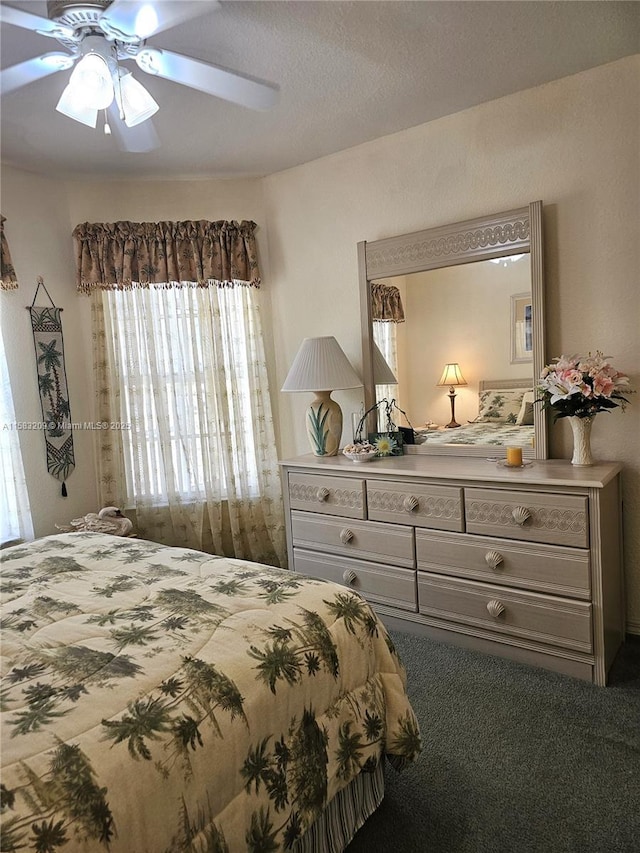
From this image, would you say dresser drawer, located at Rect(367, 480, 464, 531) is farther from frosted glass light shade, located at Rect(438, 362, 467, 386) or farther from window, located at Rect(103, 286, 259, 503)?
window, located at Rect(103, 286, 259, 503)

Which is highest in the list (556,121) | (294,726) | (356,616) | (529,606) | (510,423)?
(556,121)

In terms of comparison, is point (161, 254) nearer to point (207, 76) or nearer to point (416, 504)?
point (207, 76)

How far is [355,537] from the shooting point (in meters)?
3.01

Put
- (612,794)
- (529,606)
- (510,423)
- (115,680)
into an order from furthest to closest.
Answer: (510,423) < (529,606) < (612,794) < (115,680)

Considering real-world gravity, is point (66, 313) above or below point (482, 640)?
above

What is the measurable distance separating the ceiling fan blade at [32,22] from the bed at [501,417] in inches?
88.9

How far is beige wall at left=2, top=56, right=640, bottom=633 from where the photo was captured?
2.60 metres

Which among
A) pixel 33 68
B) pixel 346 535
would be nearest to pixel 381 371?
pixel 346 535

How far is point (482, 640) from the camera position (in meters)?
2.63

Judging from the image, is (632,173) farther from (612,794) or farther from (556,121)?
(612,794)

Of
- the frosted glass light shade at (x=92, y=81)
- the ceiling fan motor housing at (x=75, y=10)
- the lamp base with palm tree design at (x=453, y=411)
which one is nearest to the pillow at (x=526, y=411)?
the lamp base with palm tree design at (x=453, y=411)

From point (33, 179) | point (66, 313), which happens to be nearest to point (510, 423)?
point (66, 313)

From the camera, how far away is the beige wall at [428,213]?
8.54ft

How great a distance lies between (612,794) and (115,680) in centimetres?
154
